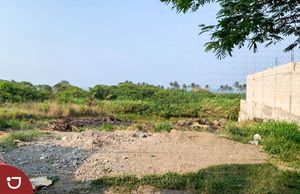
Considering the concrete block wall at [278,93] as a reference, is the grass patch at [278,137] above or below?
below

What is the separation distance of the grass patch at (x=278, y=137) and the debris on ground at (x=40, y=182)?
4.52 m

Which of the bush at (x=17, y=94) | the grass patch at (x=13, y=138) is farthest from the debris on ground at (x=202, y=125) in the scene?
the bush at (x=17, y=94)

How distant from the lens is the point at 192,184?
676 centimetres

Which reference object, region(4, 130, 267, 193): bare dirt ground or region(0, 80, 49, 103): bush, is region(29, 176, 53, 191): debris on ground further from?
region(0, 80, 49, 103): bush

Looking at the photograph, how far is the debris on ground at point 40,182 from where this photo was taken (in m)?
6.78

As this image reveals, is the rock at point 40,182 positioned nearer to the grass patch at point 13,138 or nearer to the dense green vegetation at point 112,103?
the grass patch at point 13,138

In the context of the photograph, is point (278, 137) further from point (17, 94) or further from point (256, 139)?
point (17, 94)

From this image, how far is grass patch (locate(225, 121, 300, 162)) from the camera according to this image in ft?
31.2

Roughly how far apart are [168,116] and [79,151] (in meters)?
23.1

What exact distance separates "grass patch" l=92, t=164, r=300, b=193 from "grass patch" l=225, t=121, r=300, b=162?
70.0 inches

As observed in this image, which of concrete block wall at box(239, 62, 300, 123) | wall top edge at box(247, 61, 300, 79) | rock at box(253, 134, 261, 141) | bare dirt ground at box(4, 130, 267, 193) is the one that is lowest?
bare dirt ground at box(4, 130, 267, 193)

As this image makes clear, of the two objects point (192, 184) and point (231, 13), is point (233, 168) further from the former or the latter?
point (231, 13)

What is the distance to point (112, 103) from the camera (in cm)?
3400

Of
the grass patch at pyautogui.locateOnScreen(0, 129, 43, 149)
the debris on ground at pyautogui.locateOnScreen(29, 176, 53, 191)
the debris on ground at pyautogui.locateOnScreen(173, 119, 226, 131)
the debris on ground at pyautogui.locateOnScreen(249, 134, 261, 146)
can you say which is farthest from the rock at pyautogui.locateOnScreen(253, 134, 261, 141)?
the debris on ground at pyautogui.locateOnScreen(29, 176, 53, 191)
